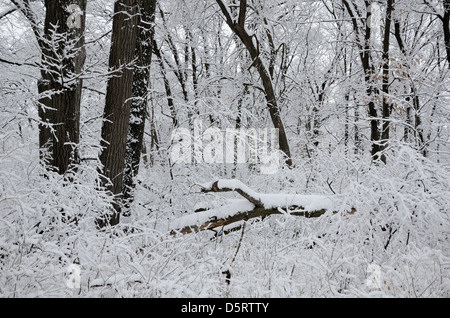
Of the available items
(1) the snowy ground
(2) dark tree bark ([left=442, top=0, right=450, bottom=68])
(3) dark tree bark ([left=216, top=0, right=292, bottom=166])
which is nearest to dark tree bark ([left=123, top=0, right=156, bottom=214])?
(1) the snowy ground

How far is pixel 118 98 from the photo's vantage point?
15.6 feet

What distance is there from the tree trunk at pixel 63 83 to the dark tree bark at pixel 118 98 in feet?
1.62

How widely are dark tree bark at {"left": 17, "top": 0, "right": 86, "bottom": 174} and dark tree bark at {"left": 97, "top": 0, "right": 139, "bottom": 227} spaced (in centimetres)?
50

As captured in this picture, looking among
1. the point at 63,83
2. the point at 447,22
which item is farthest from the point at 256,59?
the point at 63,83

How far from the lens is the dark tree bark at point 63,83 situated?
13.2 feet

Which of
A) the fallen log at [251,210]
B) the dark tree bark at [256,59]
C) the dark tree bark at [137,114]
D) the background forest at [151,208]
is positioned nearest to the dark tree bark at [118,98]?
the background forest at [151,208]

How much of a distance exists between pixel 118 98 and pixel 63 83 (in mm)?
845

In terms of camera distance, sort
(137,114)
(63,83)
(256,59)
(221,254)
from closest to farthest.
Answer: (221,254), (63,83), (137,114), (256,59)

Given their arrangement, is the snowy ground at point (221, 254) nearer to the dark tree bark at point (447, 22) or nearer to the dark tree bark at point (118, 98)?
the dark tree bark at point (118, 98)

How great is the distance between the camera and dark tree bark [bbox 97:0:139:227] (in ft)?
15.5

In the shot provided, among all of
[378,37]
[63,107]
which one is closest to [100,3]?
[63,107]

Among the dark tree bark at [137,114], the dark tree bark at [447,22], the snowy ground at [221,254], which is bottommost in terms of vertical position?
the snowy ground at [221,254]

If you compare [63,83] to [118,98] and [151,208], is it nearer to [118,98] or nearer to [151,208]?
[118,98]
